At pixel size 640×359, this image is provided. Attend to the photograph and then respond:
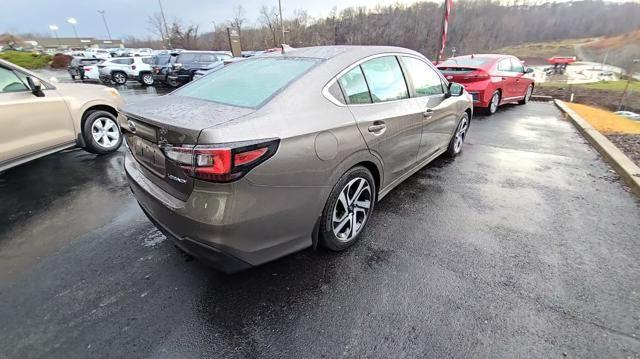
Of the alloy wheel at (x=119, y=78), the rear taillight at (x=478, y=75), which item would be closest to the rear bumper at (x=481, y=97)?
the rear taillight at (x=478, y=75)

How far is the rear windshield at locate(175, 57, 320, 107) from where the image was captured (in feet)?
7.50

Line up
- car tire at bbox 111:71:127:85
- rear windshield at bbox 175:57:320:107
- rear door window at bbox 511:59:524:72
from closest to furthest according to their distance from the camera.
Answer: rear windshield at bbox 175:57:320:107 < rear door window at bbox 511:59:524:72 < car tire at bbox 111:71:127:85

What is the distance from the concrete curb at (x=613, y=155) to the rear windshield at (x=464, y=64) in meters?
2.58

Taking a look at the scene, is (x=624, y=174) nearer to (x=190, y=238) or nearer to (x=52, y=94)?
(x=190, y=238)

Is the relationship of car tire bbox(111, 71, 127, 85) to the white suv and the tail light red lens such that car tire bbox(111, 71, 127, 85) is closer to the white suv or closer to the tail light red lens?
the white suv

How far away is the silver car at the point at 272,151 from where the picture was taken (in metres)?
1.82

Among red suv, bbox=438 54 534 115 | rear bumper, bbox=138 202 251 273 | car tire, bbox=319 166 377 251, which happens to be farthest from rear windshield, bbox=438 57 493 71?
rear bumper, bbox=138 202 251 273

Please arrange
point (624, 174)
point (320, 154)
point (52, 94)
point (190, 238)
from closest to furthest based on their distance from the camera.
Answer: point (190, 238) < point (320, 154) < point (624, 174) < point (52, 94)

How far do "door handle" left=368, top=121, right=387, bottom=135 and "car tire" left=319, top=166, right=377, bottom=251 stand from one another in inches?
12.9

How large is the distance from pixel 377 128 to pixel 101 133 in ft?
16.0

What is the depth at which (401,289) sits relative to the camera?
232 centimetres

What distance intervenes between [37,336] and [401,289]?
7.94 feet

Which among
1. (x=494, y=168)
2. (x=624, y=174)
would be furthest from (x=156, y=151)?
(x=624, y=174)

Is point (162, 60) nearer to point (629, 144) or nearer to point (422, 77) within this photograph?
point (422, 77)
